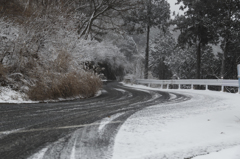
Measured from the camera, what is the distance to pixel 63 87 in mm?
8469

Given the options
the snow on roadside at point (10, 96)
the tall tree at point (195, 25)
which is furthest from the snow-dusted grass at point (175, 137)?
the tall tree at point (195, 25)

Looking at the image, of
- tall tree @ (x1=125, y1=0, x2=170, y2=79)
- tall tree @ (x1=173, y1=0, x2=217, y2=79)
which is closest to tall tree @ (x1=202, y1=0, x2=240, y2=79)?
tall tree @ (x1=173, y1=0, x2=217, y2=79)

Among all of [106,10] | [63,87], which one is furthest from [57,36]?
[106,10]

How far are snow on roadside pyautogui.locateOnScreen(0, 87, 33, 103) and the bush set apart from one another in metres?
0.31

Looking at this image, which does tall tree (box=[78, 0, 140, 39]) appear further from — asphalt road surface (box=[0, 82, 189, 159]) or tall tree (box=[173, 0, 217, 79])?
asphalt road surface (box=[0, 82, 189, 159])

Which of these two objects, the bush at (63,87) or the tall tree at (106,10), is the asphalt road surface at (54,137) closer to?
the bush at (63,87)

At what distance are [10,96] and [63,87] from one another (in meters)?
2.19

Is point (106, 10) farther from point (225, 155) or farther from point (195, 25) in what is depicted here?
point (225, 155)

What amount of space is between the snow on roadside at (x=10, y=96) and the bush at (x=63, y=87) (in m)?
0.31

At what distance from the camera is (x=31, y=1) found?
11.4m

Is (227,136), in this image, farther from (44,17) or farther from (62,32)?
(62,32)

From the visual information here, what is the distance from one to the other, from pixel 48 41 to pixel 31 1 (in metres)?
3.74

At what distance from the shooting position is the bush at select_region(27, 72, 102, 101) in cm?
750

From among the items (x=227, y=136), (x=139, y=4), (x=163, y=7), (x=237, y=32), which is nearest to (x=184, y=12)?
(x=163, y=7)
